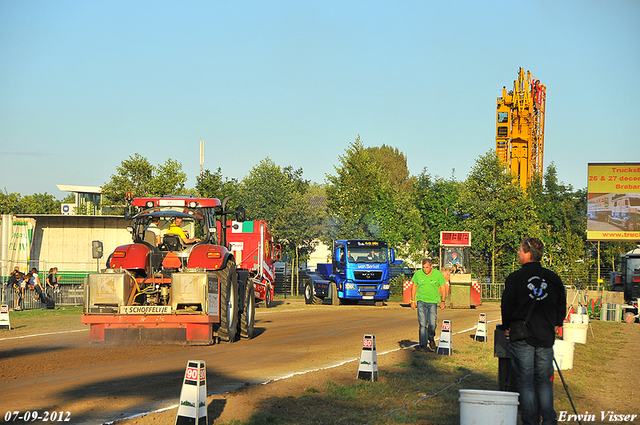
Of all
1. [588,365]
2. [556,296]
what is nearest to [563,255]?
[588,365]

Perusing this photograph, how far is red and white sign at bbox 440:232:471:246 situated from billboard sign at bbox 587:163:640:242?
6560 millimetres

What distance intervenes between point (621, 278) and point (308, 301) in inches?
611

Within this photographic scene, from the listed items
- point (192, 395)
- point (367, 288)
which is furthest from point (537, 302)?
point (367, 288)

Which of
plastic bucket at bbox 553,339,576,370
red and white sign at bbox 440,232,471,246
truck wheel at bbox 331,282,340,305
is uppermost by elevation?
red and white sign at bbox 440,232,471,246

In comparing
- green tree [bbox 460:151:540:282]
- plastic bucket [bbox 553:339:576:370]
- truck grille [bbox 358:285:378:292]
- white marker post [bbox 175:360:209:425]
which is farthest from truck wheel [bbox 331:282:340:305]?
white marker post [bbox 175:360:209:425]

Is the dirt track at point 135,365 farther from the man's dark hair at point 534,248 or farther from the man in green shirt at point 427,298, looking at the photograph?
the man's dark hair at point 534,248

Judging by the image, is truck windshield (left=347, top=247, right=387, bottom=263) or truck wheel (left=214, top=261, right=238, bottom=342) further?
truck windshield (left=347, top=247, right=387, bottom=263)

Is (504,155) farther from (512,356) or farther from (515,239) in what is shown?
(512,356)

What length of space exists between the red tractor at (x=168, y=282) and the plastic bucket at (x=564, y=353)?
6255 millimetres

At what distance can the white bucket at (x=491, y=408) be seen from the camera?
5914mm

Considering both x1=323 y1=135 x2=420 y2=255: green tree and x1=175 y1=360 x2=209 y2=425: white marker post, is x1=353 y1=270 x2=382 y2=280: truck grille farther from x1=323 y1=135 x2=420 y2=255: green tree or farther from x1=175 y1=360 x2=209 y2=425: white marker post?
x1=175 y1=360 x2=209 y2=425: white marker post

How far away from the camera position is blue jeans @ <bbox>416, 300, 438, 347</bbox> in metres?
13.9

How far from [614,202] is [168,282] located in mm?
28789

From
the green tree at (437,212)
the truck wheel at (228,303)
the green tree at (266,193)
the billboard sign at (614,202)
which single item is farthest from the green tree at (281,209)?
the truck wheel at (228,303)
